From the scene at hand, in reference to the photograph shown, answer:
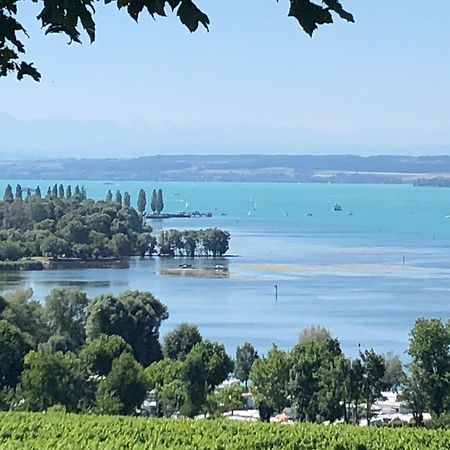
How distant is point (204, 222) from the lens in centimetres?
5825

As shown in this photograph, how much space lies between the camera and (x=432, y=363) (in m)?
11.8

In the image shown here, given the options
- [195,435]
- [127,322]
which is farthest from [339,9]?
[127,322]

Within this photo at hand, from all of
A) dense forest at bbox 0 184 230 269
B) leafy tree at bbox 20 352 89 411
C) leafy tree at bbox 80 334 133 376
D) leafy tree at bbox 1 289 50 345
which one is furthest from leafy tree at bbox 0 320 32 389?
dense forest at bbox 0 184 230 269

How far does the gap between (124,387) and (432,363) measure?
3470 millimetres

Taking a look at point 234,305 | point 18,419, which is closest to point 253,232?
point 234,305

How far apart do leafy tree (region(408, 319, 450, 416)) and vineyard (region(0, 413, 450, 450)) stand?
12.7 feet

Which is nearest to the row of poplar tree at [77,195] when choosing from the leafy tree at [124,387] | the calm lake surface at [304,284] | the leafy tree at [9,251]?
the calm lake surface at [304,284]

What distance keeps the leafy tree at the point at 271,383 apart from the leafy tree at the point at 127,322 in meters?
5.46

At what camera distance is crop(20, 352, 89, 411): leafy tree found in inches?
444

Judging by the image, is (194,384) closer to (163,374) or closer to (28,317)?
(163,374)

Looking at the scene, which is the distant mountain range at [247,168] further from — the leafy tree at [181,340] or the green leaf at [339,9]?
the green leaf at [339,9]

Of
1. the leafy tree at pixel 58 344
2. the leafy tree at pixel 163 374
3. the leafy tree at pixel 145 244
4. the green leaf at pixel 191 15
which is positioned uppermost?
the green leaf at pixel 191 15

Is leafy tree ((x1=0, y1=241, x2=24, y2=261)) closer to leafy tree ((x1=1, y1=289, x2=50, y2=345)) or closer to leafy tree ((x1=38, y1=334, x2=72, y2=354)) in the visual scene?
leafy tree ((x1=1, y1=289, x2=50, y2=345))

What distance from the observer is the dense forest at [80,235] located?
36625mm
